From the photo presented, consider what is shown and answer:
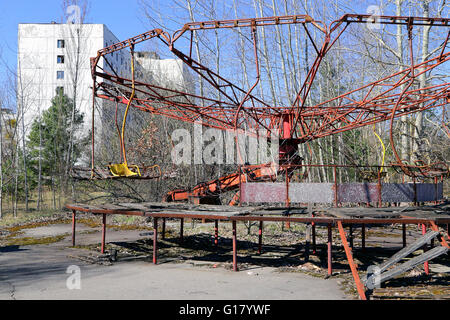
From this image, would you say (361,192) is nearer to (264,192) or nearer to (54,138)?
(264,192)

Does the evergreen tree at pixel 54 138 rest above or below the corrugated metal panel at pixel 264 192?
above

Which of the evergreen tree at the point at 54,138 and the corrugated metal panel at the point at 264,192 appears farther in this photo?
the evergreen tree at the point at 54,138

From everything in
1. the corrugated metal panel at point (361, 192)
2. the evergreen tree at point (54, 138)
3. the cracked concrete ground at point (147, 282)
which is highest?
the evergreen tree at point (54, 138)

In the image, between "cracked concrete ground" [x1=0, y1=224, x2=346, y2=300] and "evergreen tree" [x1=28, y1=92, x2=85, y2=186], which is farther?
"evergreen tree" [x1=28, y1=92, x2=85, y2=186]

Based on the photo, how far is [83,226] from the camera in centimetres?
1741

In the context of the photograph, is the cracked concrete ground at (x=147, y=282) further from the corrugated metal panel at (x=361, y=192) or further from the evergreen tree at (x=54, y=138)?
the evergreen tree at (x=54, y=138)

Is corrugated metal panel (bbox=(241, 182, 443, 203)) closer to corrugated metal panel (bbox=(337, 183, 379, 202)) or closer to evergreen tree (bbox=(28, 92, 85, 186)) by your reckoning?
corrugated metal panel (bbox=(337, 183, 379, 202))

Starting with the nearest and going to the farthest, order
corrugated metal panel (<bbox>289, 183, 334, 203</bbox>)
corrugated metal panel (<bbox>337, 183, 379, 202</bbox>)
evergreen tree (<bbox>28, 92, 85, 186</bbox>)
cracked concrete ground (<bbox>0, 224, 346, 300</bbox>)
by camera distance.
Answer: cracked concrete ground (<bbox>0, 224, 346, 300</bbox>) → corrugated metal panel (<bbox>289, 183, 334, 203</bbox>) → corrugated metal panel (<bbox>337, 183, 379, 202</bbox>) → evergreen tree (<bbox>28, 92, 85, 186</bbox>)

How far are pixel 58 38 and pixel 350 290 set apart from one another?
41.6 m

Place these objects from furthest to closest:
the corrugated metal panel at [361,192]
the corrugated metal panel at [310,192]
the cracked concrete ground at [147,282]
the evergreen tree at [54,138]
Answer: the evergreen tree at [54,138], the corrugated metal panel at [361,192], the corrugated metal panel at [310,192], the cracked concrete ground at [147,282]

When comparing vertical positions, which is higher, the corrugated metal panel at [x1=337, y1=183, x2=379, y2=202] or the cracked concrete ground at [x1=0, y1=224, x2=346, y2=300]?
the corrugated metal panel at [x1=337, y1=183, x2=379, y2=202]

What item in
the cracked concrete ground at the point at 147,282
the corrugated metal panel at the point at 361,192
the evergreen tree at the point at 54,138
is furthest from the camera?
the evergreen tree at the point at 54,138

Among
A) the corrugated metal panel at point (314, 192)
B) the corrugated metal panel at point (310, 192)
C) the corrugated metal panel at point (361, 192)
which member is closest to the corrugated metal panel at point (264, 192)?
the corrugated metal panel at point (314, 192)

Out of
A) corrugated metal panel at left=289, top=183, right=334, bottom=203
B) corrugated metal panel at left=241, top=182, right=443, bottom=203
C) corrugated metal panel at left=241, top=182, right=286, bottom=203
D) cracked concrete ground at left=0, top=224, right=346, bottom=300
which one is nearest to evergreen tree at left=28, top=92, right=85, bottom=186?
cracked concrete ground at left=0, top=224, right=346, bottom=300
